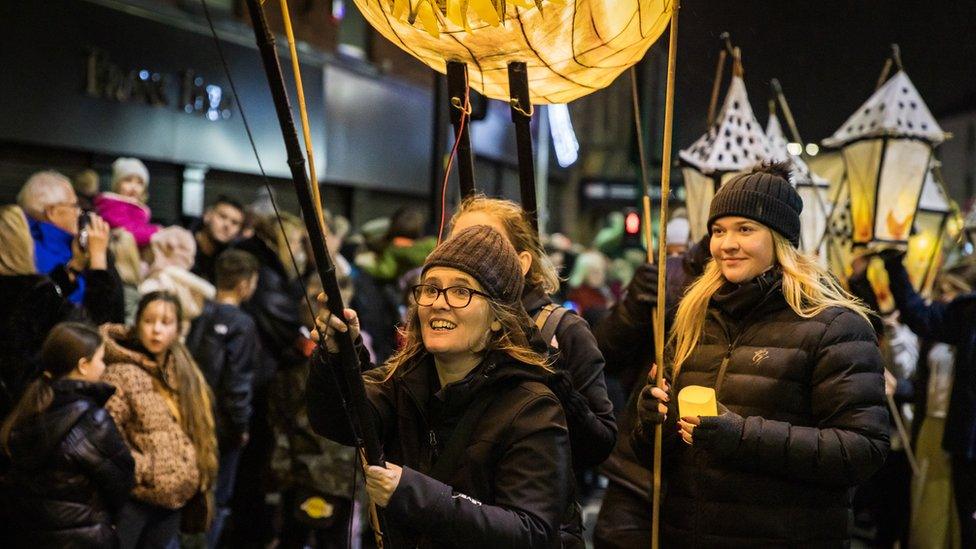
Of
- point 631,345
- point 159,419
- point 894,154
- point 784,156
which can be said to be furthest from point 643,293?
point 159,419

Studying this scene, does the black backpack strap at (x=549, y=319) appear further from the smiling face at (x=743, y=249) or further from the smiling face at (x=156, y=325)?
the smiling face at (x=156, y=325)

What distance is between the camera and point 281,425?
252 inches

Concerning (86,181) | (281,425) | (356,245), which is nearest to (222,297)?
(281,425)

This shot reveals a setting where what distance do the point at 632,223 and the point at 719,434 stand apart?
755 cm

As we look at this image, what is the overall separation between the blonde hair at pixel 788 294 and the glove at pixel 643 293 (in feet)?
1.96

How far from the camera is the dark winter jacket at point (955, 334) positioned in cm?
589

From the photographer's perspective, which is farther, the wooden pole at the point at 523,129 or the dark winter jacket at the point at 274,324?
the dark winter jacket at the point at 274,324

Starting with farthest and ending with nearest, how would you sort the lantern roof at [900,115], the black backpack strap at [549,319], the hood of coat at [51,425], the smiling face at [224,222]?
the smiling face at [224,222] → the lantern roof at [900,115] → the hood of coat at [51,425] → the black backpack strap at [549,319]

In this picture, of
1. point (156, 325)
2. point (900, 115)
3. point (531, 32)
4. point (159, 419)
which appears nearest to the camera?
point (531, 32)

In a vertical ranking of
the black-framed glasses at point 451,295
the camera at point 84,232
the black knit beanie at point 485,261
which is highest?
the camera at point 84,232

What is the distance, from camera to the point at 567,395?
3129 millimetres

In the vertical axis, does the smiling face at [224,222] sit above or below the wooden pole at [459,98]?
below

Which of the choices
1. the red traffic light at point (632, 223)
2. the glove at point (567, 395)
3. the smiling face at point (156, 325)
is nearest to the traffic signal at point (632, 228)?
the red traffic light at point (632, 223)

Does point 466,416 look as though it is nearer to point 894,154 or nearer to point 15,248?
point 15,248
